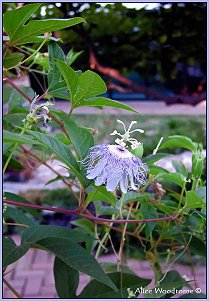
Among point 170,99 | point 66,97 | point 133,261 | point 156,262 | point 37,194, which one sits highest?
point 66,97

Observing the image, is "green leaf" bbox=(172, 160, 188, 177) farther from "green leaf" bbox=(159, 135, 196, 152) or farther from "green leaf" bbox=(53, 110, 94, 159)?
"green leaf" bbox=(53, 110, 94, 159)

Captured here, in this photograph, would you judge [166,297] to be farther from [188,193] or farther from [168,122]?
[168,122]

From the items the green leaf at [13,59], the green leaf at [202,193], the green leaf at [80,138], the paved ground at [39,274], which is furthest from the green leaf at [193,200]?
the paved ground at [39,274]

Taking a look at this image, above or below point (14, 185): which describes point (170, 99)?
above

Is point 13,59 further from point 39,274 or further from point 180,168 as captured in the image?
point 39,274

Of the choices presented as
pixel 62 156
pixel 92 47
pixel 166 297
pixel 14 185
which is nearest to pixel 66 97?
pixel 62 156

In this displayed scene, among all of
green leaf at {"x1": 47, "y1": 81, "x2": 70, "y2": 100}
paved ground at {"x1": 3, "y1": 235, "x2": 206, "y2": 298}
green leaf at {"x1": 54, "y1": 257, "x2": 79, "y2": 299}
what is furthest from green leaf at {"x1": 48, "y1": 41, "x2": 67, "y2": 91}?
paved ground at {"x1": 3, "y1": 235, "x2": 206, "y2": 298}

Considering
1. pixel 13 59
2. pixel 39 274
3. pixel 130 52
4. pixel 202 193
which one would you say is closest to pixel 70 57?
pixel 13 59
